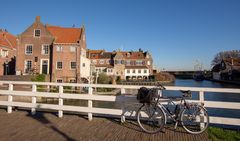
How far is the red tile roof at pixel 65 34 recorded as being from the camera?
3748 centimetres

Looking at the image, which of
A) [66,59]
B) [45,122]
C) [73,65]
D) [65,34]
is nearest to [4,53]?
[65,34]

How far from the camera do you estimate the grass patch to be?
4.78 metres

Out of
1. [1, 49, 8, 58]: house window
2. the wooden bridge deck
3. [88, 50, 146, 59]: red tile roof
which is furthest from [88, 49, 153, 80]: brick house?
the wooden bridge deck

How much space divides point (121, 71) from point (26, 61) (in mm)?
36736

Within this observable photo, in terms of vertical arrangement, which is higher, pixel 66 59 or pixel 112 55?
pixel 112 55

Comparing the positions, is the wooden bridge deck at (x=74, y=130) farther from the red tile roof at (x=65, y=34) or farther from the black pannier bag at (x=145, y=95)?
the red tile roof at (x=65, y=34)

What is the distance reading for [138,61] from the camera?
235 feet

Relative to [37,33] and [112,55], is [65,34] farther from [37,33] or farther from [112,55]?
[112,55]

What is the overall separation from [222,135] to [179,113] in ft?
3.78

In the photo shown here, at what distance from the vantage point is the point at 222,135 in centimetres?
499

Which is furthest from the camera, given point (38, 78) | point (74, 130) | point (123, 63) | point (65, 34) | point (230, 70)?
point (230, 70)

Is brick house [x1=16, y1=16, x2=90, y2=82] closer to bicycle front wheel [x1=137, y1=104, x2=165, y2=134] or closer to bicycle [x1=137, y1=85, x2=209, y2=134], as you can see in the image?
bicycle front wheel [x1=137, y1=104, x2=165, y2=134]

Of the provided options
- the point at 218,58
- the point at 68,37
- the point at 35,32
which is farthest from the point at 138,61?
the point at 218,58

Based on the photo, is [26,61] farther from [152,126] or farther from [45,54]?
[152,126]
